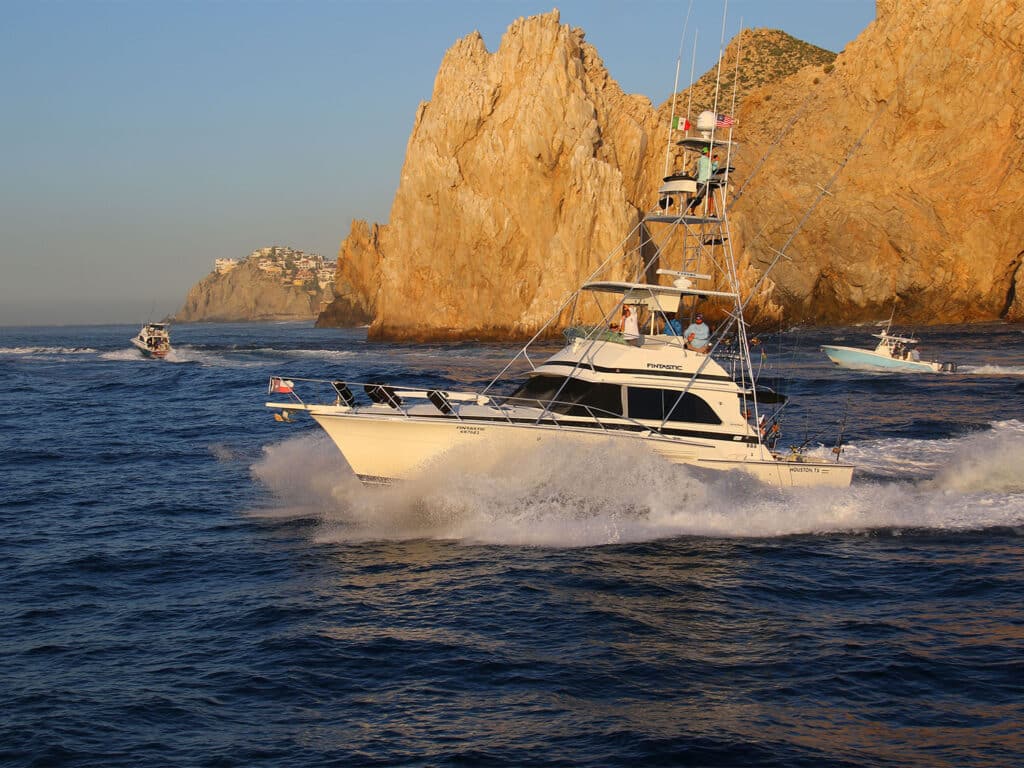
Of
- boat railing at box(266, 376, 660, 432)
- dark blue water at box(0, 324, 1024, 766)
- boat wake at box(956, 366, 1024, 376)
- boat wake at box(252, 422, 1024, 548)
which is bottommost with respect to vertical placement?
dark blue water at box(0, 324, 1024, 766)

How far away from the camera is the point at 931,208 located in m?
87.5

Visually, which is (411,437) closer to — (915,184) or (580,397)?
(580,397)

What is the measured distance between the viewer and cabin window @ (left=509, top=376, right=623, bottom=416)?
Answer: 680 inches

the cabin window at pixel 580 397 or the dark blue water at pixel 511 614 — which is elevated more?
the cabin window at pixel 580 397

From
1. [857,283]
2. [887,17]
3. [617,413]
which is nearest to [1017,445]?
[617,413]

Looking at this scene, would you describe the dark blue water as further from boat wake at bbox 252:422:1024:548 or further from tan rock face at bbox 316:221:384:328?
tan rock face at bbox 316:221:384:328

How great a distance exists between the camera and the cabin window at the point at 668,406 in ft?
57.5

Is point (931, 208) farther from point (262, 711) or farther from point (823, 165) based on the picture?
point (262, 711)

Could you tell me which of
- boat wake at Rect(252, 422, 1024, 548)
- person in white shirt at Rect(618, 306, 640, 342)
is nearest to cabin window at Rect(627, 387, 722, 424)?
boat wake at Rect(252, 422, 1024, 548)

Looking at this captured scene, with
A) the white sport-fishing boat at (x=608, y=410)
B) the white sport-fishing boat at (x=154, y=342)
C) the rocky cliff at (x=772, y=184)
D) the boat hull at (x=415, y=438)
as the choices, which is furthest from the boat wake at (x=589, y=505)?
the rocky cliff at (x=772, y=184)

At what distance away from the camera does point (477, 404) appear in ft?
57.8

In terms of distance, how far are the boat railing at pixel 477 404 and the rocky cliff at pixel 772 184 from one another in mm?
59347

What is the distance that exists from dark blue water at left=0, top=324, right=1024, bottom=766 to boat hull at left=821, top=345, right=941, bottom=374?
25366 millimetres

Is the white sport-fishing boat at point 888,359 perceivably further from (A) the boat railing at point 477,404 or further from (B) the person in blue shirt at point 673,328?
(A) the boat railing at point 477,404
